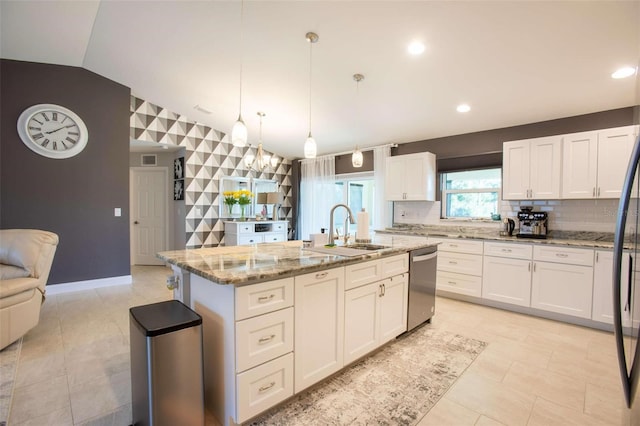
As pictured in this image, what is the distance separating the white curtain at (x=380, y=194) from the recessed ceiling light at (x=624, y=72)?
2.78 metres

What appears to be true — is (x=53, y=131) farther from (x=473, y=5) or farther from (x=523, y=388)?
(x=523, y=388)

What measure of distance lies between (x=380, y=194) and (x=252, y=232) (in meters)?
2.44

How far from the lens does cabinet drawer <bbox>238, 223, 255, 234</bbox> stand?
17.2 feet

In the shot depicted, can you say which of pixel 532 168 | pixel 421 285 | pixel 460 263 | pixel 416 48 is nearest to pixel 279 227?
pixel 460 263

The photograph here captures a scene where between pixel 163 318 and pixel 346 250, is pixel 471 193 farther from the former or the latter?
pixel 163 318

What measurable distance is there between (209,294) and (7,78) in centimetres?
426

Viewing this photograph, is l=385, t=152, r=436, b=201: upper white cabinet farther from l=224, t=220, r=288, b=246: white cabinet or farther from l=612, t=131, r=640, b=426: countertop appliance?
l=612, t=131, r=640, b=426: countertop appliance

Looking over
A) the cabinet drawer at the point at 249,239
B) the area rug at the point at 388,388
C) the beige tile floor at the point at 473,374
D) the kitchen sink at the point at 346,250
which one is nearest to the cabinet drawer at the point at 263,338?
the area rug at the point at 388,388

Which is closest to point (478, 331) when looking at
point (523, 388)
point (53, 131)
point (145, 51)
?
point (523, 388)

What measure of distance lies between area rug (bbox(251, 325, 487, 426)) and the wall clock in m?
4.32

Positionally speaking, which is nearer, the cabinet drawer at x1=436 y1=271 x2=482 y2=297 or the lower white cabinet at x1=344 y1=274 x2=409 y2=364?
the lower white cabinet at x1=344 y1=274 x2=409 y2=364

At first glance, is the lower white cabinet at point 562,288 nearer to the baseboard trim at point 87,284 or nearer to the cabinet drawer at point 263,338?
the cabinet drawer at point 263,338

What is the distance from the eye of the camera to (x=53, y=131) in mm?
3801

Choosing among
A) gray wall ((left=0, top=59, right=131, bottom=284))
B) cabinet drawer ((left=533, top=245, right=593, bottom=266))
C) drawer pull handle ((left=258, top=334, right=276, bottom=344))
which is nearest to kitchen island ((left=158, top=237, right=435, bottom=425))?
drawer pull handle ((left=258, top=334, right=276, bottom=344))
